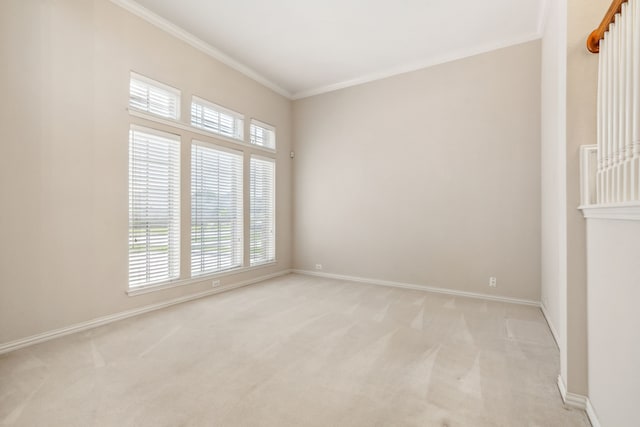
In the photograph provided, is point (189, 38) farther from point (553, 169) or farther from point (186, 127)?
point (553, 169)

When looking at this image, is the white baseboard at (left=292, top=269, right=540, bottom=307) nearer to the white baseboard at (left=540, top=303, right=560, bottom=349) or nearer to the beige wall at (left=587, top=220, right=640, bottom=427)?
the white baseboard at (left=540, top=303, right=560, bottom=349)

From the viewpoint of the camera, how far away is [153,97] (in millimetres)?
3545

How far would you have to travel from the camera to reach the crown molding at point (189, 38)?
10.7 ft

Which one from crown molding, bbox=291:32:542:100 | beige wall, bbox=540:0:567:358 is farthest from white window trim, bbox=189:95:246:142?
beige wall, bbox=540:0:567:358

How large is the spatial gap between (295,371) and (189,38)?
4194mm

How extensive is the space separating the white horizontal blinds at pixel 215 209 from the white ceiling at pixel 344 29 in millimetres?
1506

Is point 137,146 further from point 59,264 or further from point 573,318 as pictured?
point 573,318

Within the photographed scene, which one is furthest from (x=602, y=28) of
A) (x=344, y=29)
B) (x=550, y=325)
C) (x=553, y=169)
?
(x=344, y=29)

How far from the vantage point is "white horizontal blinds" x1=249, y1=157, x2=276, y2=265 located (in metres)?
4.95

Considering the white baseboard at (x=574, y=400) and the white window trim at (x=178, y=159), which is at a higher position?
the white window trim at (x=178, y=159)

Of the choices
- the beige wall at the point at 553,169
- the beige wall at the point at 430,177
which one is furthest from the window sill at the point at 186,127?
the beige wall at the point at 553,169

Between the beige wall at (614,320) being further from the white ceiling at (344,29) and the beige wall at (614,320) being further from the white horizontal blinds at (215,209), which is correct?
the white horizontal blinds at (215,209)

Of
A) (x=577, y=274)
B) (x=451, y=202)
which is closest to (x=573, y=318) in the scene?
(x=577, y=274)

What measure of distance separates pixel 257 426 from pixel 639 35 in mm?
2544
